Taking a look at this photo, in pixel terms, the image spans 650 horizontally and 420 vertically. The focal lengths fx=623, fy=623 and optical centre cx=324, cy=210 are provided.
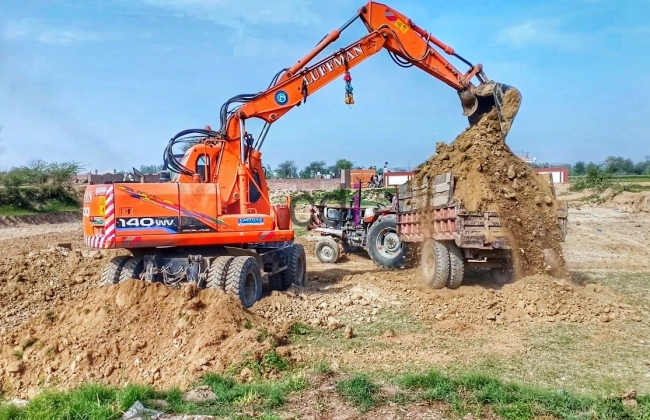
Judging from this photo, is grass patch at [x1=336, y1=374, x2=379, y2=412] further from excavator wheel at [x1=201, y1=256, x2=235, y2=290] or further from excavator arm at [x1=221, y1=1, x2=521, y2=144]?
excavator arm at [x1=221, y1=1, x2=521, y2=144]

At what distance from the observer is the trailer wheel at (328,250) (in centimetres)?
1592

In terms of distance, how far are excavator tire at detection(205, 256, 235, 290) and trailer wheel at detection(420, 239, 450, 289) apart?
3.63 m

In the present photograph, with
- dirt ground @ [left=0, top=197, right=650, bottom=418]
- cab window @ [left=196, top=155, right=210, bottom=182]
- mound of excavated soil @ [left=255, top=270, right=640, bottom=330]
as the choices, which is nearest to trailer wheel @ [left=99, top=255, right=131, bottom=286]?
dirt ground @ [left=0, top=197, right=650, bottom=418]

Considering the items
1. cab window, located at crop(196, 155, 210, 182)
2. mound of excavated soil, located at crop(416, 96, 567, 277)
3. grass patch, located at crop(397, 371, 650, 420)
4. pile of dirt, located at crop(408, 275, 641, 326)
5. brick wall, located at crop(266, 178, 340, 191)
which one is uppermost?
brick wall, located at crop(266, 178, 340, 191)

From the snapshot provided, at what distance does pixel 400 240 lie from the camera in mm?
13555

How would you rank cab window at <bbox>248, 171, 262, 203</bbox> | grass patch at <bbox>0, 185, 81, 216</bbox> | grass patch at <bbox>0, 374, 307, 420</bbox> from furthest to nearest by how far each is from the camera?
grass patch at <bbox>0, 185, 81, 216</bbox>, cab window at <bbox>248, 171, 262, 203</bbox>, grass patch at <bbox>0, 374, 307, 420</bbox>

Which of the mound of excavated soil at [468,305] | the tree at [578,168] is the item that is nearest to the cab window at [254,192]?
the mound of excavated soil at [468,305]

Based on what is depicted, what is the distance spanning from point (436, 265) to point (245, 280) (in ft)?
11.4

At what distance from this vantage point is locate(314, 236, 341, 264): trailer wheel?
15.9 m

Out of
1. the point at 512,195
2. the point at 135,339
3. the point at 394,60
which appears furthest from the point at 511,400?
the point at 394,60

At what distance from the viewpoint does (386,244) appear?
1417cm

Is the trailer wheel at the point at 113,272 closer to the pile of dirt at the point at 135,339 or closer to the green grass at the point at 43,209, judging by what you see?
the pile of dirt at the point at 135,339

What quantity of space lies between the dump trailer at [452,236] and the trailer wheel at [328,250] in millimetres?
3790

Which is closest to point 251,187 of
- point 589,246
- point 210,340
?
point 210,340
